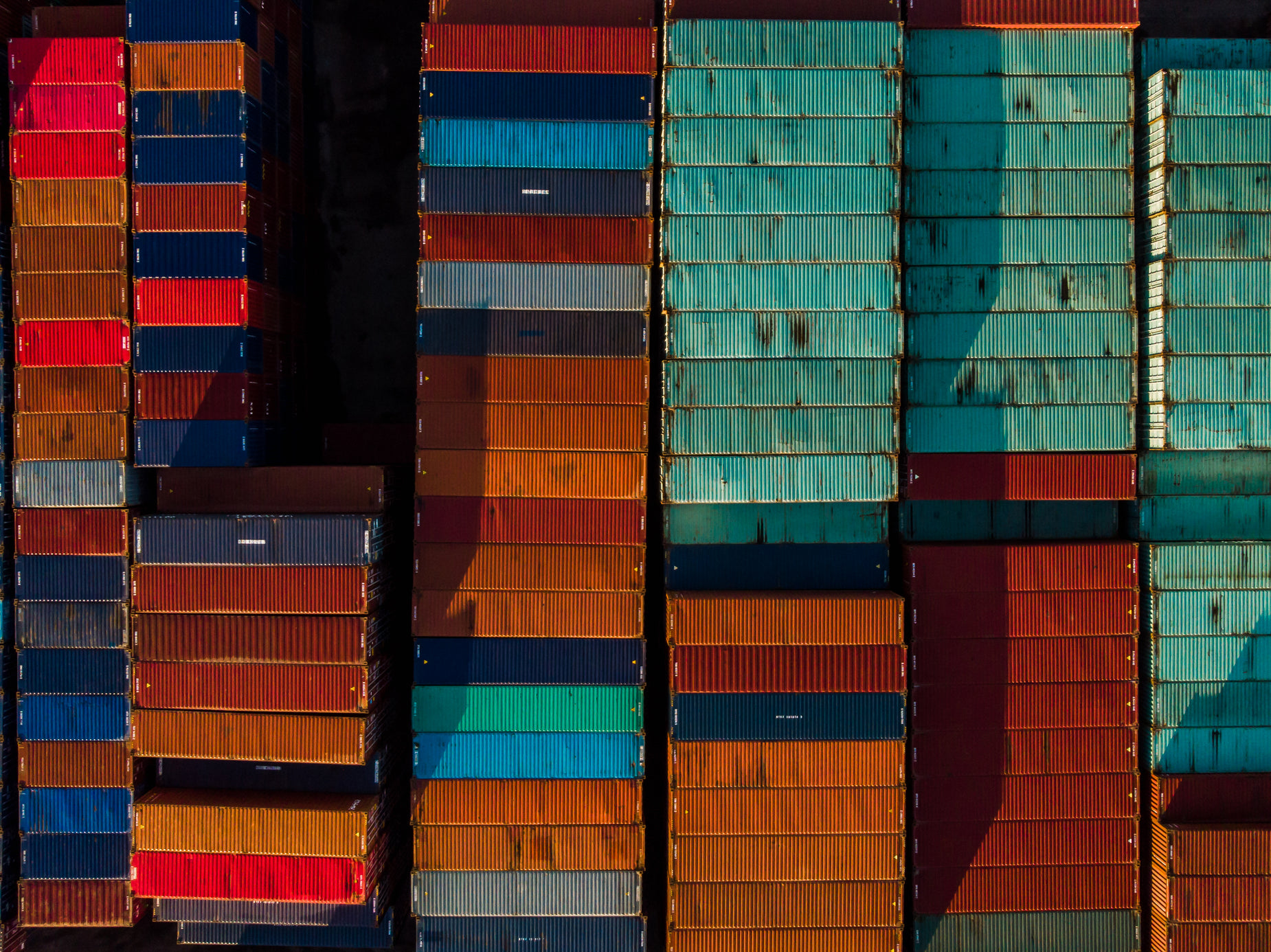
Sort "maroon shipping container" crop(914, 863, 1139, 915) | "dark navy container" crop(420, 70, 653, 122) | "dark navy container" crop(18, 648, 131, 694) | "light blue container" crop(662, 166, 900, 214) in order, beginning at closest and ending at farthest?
"light blue container" crop(662, 166, 900, 214), "dark navy container" crop(420, 70, 653, 122), "dark navy container" crop(18, 648, 131, 694), "maroon shipping container" crop(914, 863, 1139, 915)

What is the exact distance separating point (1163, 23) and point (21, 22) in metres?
61.4

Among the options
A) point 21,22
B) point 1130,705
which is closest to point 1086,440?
point 1130,705

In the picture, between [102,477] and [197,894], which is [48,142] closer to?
[102,477]

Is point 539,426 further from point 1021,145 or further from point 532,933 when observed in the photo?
point 1021,145

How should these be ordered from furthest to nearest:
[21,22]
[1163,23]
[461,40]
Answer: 1. [1163,23]
2. [21,22]
3. [461,40]

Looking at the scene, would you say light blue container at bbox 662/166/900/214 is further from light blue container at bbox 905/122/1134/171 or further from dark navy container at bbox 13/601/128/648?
dark navy container at bbox 13/601/128/648

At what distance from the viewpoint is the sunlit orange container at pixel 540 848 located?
35062 mm

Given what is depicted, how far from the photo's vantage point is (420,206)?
33.9m

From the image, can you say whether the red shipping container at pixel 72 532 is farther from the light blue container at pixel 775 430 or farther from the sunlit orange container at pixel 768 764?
the sunlit orange container at pixel 768 764

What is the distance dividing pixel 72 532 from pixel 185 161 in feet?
60.8

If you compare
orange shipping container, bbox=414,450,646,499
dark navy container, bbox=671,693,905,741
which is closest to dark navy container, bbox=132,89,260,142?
orange shipping container, bbox=414,450,646,499

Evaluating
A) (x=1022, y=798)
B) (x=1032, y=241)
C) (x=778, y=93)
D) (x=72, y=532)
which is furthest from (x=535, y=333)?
(x=1022, y=798)

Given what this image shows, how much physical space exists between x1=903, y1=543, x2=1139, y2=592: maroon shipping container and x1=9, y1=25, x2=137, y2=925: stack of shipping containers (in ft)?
127

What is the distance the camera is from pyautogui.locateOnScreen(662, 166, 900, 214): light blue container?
33562mm
